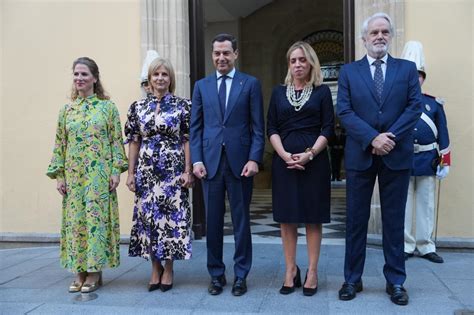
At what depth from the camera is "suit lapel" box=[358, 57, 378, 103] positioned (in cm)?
320

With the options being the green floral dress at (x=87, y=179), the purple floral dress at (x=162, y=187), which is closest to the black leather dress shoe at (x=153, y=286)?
the purple floral dress at (x=162, y=187)

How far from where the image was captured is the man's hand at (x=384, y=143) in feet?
9.98

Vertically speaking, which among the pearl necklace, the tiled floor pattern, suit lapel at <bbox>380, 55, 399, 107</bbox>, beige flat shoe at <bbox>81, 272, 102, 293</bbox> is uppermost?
suit lapel at <bbox>380, 55, 399, 107</bbox>

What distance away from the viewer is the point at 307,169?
10.9 ft

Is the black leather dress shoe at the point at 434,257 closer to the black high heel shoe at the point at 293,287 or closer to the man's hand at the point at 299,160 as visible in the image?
the black high heel shoe at the point at 293,287

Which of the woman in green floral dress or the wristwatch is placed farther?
the woman in green floral dress

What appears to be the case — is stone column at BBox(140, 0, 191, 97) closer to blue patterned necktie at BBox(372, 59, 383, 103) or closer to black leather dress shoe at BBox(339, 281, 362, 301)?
blue patterned necktie at BBox(372, 59, 383, 103)

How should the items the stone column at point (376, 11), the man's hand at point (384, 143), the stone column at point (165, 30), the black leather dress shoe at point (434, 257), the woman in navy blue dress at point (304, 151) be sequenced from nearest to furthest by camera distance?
the man's hand at point (384, 143)
the woman in navy blue dress at point (304, 151)
the black leather dress shoe at point (434, 257)
the stone column at point (376, 11)
the stone column at point (165, 30)

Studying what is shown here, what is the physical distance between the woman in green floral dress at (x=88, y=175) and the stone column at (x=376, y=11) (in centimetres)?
280

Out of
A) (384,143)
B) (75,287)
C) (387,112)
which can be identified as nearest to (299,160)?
(384,143)

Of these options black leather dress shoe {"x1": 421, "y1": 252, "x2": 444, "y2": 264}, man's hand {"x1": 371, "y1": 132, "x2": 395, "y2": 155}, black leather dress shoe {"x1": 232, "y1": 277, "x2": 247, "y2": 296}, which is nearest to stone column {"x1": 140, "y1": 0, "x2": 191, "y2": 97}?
black leather dress shoe {"x1": 232, "y1": 277, "x2": 247, "y2": 296}

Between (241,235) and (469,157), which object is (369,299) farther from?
(469,157)

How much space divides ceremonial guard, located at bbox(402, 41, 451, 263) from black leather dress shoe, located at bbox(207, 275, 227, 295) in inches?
80.8

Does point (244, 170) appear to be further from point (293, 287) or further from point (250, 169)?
point (293, 287)
